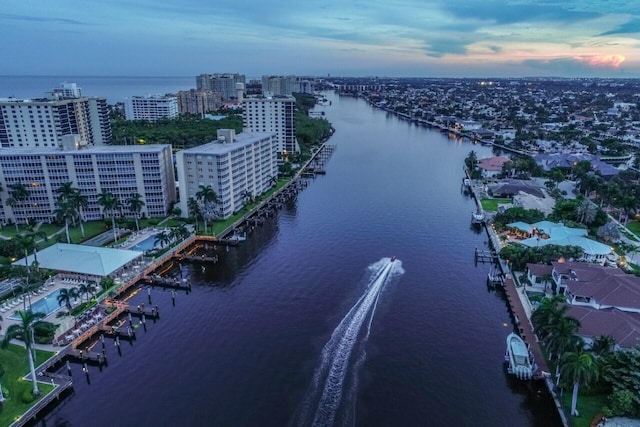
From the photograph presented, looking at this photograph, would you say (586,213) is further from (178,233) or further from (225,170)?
(178,233)

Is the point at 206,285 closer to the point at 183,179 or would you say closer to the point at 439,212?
the point at 183,179

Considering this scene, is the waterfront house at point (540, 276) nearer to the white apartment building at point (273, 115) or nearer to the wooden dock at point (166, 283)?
the wooden dock at point (166, 283)

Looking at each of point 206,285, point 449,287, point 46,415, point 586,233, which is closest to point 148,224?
point 206,285

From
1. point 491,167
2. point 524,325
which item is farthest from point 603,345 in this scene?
point 491,167

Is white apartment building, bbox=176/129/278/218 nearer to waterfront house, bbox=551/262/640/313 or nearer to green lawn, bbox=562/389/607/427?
waterfront house, bbox=551/262/640/313

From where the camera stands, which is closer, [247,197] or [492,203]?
[247,197]

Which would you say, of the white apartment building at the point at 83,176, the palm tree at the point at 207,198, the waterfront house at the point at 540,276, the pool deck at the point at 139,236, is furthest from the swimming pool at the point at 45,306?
the waterfront house at the point at 540,276

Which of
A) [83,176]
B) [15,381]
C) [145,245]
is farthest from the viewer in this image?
[83,176]

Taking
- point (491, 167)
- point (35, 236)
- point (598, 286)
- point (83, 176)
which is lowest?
point (35, 236)

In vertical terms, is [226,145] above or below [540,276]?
above
